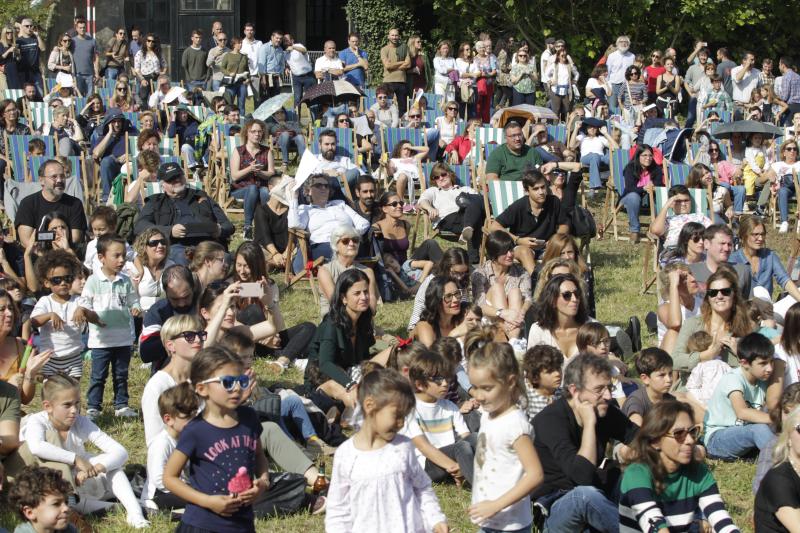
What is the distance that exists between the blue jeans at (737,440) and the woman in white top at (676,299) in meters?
1.29

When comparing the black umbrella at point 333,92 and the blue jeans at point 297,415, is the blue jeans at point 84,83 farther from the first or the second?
the blue jeans at point 297,415

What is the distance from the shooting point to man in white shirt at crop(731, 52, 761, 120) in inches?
799

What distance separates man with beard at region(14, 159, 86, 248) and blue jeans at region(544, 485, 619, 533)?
6.16m

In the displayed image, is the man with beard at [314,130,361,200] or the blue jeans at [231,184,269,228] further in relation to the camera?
the man with beard at [314,130,361,200]

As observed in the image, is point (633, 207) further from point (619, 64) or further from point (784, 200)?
point (619, 64)

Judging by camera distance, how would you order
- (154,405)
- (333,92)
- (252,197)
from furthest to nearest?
(333,92) → (252,197) → (154,405)

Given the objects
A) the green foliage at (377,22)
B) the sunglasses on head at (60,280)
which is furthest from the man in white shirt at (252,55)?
the sunglasses on head at (60,280)

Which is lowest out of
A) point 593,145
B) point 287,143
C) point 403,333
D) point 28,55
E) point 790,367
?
point 403,333

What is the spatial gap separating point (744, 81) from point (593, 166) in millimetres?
5716

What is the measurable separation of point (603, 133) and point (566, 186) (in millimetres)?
3838

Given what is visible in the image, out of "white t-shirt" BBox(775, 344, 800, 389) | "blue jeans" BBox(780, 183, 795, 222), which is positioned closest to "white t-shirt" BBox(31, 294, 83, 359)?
"white t-shirt" BBox(775, 344, 800, 389)

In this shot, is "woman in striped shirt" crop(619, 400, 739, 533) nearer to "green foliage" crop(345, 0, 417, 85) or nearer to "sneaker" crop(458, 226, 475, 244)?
"sneaker" crop(458, 226, 475, 244)

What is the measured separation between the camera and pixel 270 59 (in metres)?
21.0

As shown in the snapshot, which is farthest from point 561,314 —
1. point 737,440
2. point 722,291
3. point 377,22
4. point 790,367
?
point 377,22
